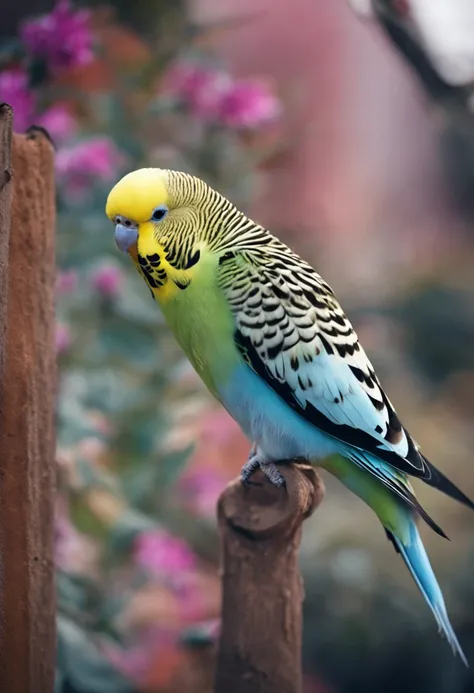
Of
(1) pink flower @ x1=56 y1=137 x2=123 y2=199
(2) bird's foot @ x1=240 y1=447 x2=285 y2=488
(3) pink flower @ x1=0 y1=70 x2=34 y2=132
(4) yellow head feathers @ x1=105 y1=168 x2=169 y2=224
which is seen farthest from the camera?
(1) pink flower @ x1=56 y1=137 x2=123 y2=199

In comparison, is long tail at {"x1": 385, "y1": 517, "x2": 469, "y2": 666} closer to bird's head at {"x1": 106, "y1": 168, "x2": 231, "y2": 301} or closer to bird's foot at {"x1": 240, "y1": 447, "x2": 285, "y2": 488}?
bird's foot at {"x1": 240, "y1": 447, "x2": 285, "y2": 488}

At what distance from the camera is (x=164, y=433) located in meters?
1.10

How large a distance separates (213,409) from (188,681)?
0.42 meters

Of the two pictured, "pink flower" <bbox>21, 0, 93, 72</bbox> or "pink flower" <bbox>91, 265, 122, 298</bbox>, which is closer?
"pink flower" <bbox>21, 0, 93, 72</bbox>

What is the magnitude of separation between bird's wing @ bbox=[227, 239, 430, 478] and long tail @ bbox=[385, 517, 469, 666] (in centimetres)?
7

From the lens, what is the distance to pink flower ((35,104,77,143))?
969 mm

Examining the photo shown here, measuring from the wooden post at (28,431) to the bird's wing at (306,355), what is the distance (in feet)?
0.59

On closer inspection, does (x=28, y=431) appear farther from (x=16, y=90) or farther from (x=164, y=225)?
(x=16, y=90)

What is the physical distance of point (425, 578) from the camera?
2.31ft

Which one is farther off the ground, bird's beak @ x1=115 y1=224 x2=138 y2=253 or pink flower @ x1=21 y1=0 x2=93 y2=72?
pink flower @ x1=21 y1=0 x2=93 y2=72

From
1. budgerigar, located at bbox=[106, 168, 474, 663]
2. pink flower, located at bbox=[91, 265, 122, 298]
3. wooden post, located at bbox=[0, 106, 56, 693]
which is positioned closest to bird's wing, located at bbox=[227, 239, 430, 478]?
budgerigar, located at bbox=[106, 168, 474, 663]

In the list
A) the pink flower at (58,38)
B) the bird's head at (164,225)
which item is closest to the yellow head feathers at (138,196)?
the bird's head at (164,225)

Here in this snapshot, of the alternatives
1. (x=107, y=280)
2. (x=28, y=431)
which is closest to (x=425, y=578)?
(x=28, y=431)

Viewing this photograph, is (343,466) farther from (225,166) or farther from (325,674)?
(325,674)
